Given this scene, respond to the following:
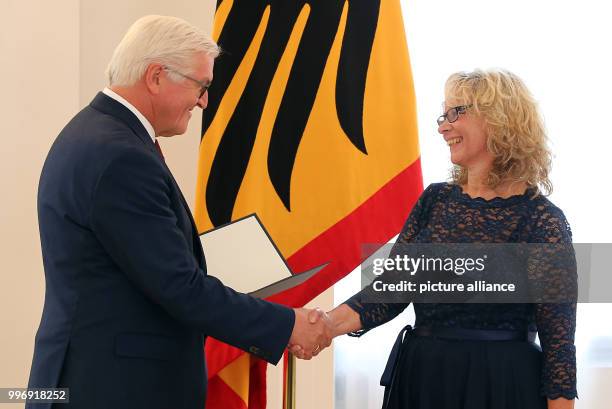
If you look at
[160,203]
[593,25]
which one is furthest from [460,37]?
[160,203]

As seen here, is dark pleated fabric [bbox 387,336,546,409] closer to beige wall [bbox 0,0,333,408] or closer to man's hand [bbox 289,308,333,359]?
man's hand [bbox 289,308,333,359]

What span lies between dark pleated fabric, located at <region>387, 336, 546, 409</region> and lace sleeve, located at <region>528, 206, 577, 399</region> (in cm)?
7

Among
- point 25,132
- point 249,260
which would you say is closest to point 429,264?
point 249,260

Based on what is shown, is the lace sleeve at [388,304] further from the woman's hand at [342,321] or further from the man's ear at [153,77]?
the man's ear at [153,77]

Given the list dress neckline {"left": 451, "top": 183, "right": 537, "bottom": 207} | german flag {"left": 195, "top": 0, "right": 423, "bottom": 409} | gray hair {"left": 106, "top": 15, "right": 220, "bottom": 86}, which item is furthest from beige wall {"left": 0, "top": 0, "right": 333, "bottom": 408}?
dress neckline {"left": 451, "top": 183, "right": 537, "bottom": 207}

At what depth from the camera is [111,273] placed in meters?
1.80

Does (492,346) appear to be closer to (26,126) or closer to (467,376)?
(467,376)

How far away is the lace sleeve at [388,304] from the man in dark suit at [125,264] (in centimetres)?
62

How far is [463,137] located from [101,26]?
2.04m

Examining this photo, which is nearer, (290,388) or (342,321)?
(342,321)

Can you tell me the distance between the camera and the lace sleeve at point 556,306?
6.67 ft

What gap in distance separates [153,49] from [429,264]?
105 centimetres

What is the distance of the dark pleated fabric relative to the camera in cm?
213

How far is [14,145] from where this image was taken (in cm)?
326
